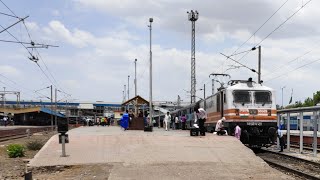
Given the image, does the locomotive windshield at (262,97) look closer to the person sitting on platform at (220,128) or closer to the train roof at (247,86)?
the train roof at (247,86)

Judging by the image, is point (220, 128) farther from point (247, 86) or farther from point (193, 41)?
point (193, 41)

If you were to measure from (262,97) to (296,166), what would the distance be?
714 cm

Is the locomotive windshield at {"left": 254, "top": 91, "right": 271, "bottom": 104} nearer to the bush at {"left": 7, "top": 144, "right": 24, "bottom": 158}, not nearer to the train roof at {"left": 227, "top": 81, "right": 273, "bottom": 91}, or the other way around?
the train roof at {"left": 227, "top": 81, "right": 273, "bottom": 91}

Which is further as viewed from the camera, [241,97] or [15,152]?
[241,97]

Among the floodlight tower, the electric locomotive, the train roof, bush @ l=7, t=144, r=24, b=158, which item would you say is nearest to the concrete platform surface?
bush @ l=7, t=144, r=24, b=158

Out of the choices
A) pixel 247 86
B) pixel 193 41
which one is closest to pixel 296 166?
pixel 247 86

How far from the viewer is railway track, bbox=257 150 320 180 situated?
1468cm

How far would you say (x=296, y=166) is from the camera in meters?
17.8

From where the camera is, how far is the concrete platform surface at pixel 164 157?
507 inches

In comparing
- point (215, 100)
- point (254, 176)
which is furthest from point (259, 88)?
point (254, 176)

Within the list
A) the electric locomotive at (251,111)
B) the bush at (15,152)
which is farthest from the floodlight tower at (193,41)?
the bush at (15,152)

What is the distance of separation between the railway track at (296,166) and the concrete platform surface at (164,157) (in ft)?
3.77

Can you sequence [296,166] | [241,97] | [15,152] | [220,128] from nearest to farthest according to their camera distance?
[296,166] < [15,152] < [220,128] < [241,97]

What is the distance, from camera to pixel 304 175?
1431 centimetres
